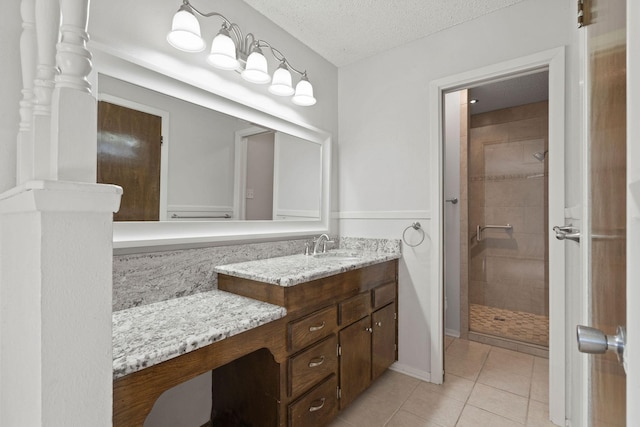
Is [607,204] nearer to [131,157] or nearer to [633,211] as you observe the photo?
[633,211]

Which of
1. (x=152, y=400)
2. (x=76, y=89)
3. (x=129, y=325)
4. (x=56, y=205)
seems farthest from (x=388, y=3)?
(x=152, y=400)

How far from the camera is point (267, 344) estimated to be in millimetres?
1221

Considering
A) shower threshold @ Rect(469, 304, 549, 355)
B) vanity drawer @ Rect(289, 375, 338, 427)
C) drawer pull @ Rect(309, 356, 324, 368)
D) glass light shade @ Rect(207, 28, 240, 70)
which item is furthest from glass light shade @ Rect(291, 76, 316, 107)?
shower threshold @ Rect(469, 304, 549, 355)

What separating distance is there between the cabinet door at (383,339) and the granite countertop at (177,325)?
0.91m

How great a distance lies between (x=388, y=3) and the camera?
5.97 ft

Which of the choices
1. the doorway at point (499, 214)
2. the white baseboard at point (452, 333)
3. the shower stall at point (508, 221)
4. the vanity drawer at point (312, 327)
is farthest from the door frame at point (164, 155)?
the white baseboard at point (452, 333)

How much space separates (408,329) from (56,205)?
219cm

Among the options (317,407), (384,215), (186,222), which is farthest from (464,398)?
(186,222)

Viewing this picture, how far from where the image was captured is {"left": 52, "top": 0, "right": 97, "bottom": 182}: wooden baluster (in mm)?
552

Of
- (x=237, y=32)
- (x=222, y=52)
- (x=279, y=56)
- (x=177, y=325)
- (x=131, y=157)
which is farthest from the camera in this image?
(x=279, y=56)

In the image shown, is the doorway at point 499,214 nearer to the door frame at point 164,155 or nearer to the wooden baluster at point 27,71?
the door frame at point 164,155

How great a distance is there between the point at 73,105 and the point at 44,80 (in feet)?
0.74

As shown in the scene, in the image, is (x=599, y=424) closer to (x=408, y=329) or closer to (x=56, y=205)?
(x=56, y=205)

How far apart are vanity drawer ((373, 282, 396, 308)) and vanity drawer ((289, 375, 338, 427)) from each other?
1.85 feet
